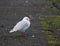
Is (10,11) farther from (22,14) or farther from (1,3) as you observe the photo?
(1,3)

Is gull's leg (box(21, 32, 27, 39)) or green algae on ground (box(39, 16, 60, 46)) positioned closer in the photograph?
green algae on ground (box(39, 16, 60, 46))

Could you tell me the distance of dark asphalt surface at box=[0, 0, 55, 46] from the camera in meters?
9.33

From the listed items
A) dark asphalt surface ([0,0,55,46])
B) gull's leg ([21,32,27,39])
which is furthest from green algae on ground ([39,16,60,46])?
gull's leg ([21,32,27,39])

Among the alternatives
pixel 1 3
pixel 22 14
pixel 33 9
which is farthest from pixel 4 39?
pixel 1 3

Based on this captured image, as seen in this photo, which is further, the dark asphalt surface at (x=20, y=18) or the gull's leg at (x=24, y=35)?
the gull's leg at (x=24, y=35)

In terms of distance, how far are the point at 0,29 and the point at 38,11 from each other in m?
4.06

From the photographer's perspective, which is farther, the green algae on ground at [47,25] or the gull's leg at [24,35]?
the gull's leg at [24,35]

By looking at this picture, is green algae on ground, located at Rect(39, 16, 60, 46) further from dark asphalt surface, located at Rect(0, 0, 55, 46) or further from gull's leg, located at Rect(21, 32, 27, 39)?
gull's leg, located at Rect(21, 32, 27, 39)

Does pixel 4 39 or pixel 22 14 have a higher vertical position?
pixel 4 39

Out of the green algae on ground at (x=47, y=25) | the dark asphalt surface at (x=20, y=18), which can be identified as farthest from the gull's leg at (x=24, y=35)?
the green algae on ground at (x=47, y=25)

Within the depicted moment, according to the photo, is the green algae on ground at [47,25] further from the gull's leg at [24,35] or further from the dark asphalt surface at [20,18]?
the gull's leg at [24,35]

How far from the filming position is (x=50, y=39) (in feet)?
31.2

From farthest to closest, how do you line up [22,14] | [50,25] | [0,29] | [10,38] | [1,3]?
[1,3] → [22,14] → [50,25] → [0,29] → [10,38]

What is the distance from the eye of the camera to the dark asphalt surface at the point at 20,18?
30.6 ft
